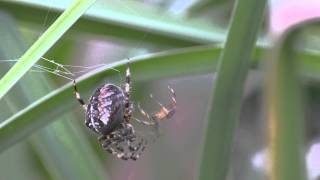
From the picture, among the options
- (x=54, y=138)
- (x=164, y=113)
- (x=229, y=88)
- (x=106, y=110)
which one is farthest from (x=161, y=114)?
(x=229, y=88)

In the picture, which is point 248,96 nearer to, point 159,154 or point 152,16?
point 159,154

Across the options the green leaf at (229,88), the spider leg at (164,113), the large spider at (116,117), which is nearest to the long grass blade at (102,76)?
the large spider at (116,117)

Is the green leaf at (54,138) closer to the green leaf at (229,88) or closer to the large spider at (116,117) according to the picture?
the large spider at (116,117)

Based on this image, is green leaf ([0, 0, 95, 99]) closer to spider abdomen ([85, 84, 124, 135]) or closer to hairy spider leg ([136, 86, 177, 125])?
spider abdomen ([85, 84, 124, 135])

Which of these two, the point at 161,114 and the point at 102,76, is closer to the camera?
the point at 102,76

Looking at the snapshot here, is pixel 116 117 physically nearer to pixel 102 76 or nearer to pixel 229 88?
pixel 102 76

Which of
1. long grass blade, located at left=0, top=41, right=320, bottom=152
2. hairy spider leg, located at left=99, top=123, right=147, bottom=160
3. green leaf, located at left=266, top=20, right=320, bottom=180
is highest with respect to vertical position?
long grass blade, located at left=0, top=41, right=320, bottom=152

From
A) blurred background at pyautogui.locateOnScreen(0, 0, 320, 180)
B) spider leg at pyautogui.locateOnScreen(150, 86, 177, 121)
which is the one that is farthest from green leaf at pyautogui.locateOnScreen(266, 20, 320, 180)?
spider leg at pyautogui.locateOnScreen(150, 86, 177, 121)
